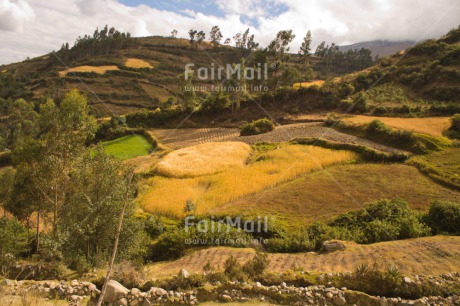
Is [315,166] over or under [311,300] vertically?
over

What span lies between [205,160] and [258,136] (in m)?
12.6

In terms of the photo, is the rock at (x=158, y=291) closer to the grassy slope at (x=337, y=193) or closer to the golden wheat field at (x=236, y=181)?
the grassy slope at (x=337, y=193)

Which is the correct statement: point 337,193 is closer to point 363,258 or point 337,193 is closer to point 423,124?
point 363,258

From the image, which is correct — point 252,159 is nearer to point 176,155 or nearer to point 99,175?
point 176,155

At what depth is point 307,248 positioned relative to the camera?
62.3 ft

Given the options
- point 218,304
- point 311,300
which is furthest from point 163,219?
point 311,300

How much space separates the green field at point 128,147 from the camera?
51.6 metres

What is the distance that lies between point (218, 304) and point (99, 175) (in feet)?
33.3

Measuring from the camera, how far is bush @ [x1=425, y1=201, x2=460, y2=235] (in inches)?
778

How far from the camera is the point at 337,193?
87.3 ft

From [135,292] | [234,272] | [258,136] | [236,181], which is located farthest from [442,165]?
[135,292]

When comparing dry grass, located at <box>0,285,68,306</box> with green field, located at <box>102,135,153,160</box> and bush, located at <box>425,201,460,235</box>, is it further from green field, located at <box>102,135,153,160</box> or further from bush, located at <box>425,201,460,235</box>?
green field, located at <box>102,135,153,160</box>

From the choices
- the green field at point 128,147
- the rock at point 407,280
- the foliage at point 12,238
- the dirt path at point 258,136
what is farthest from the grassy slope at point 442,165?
the green field at point 128,147

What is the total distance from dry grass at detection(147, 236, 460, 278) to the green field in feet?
112
